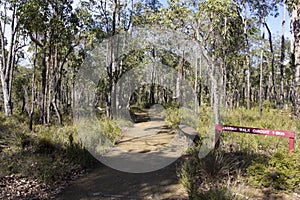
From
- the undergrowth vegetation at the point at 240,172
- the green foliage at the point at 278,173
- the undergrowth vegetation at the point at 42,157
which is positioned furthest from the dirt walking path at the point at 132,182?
the green foliage at the point at 278,173

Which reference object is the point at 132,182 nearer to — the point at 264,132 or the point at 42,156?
the point at 42,156

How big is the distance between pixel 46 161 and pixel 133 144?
3.49 m

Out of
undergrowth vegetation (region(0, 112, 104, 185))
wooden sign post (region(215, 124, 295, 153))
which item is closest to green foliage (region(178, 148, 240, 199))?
wooden sign post (region(215, 124, 295, 153))

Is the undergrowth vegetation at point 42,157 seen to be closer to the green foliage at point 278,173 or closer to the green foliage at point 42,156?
the green foliage at point 42,156

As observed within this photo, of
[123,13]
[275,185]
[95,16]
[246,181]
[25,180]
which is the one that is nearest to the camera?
[275,185]

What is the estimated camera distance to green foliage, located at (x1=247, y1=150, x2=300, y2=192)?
4.77 m

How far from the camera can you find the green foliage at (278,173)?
477 centimetres

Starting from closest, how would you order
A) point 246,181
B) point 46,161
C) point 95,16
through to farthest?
1. point 246,181
2. point 46,161
3. point 95,16

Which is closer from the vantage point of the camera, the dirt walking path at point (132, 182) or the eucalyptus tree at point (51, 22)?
the dirt walking path at point (132, 182)

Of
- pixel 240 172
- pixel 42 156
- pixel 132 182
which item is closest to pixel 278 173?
pixel 240 172

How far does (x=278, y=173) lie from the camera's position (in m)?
4.93

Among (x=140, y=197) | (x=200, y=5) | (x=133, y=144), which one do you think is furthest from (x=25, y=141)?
(x=200, y=5)

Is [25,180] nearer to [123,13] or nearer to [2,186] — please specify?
[2,186]

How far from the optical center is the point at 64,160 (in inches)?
283
